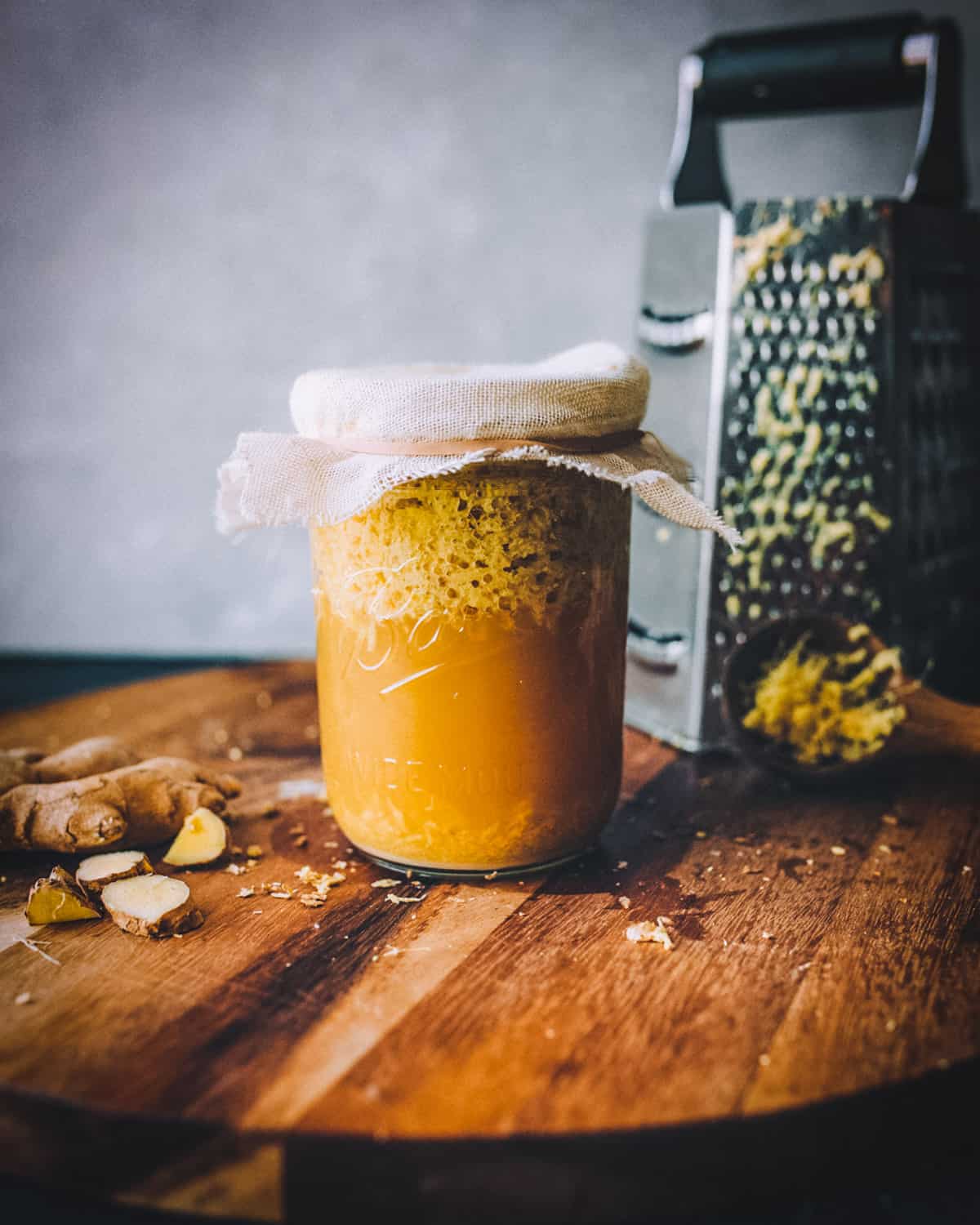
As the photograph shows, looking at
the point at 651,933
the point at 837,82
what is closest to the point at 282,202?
the point at 837,82

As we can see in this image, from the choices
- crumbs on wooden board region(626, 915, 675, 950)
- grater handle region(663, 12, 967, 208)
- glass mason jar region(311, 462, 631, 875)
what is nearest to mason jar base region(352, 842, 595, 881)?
glass mason jar region(311, 462, 631, 875)

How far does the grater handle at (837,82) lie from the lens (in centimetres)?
104

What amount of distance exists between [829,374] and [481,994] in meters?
0.70

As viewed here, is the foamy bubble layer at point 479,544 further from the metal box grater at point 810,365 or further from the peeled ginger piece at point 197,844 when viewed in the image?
the metal box grater at point 810,365

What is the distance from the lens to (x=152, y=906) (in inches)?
29.3

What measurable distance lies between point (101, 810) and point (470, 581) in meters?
0.35

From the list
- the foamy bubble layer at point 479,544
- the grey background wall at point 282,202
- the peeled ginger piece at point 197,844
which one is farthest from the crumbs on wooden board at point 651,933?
the grey background wall at point 282,202

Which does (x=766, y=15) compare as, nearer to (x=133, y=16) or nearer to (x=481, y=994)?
(x=133, y=16)

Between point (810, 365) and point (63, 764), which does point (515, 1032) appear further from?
point (810, 365)

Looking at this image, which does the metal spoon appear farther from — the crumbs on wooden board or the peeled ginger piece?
the peeled ginger piece

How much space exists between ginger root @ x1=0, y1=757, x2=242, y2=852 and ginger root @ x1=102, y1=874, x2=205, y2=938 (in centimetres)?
7

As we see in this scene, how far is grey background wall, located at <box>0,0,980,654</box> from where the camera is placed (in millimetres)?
1562

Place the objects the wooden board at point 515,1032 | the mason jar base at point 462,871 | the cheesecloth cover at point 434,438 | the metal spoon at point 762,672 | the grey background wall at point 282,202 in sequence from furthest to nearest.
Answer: the grey background wall at point 282,202 → the metal spoon at point 762,672 → the mason jar base at point 462,871 → the cheesecloth cover at point 434,438 → the wooden board at point 515,1032

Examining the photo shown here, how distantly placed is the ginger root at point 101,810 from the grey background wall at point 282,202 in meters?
0.93
